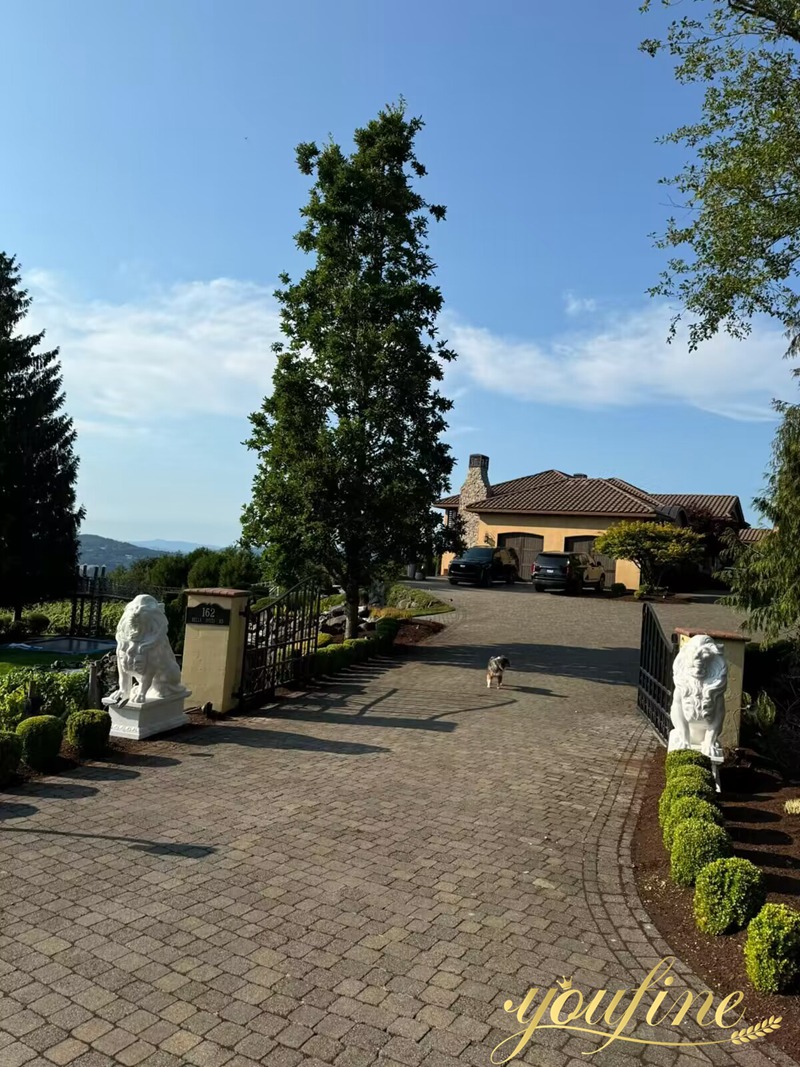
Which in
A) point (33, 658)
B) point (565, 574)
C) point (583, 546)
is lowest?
point (33, 658)

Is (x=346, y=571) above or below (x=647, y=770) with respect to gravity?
above

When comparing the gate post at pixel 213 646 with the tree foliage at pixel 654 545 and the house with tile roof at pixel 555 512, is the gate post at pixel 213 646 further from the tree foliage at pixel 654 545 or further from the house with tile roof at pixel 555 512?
the house with tile roof at pixel 555 512

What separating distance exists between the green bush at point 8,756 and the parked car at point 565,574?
2296cm

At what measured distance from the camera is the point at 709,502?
40.4 meters

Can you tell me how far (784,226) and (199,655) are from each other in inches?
407

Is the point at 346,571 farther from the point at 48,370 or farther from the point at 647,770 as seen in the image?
the point at 48,370

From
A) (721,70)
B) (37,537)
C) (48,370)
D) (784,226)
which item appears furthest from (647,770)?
(48,370)

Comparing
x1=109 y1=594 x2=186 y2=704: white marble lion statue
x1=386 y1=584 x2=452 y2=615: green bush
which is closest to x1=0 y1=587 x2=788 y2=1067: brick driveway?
x1=109 y1=594 x2=186 y2=704: white marble lion statue

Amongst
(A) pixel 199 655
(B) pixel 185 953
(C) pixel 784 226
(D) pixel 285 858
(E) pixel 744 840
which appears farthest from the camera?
(C) pixel 784 226

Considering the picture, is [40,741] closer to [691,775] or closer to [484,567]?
[691,775]

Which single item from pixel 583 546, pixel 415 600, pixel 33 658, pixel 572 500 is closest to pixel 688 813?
pixel 33 658

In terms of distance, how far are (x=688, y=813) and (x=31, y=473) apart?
27818mm

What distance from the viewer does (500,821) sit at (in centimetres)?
648

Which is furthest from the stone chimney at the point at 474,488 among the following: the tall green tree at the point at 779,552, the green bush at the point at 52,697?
the green bush at the point at 52,697
